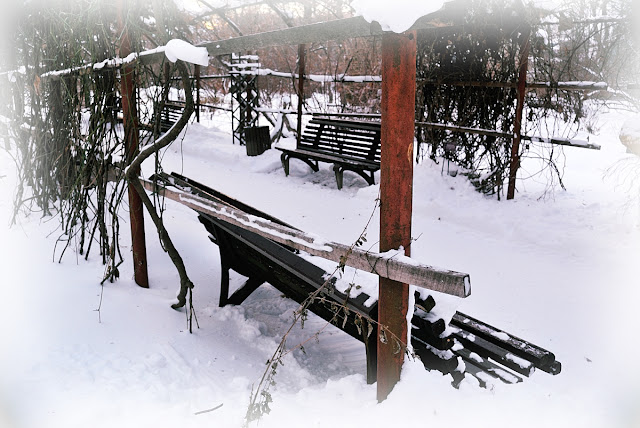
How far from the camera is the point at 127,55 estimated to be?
11.0 feet

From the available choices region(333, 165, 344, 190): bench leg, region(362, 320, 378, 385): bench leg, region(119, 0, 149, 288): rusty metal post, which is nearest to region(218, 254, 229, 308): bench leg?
region(119, 0, 149, 288): rusty metal post

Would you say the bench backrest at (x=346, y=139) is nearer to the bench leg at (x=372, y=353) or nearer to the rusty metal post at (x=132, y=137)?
the rusty metal post at (x=132, y=137)

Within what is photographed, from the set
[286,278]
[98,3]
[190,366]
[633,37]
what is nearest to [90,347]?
[190,366]

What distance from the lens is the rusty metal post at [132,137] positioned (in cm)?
334

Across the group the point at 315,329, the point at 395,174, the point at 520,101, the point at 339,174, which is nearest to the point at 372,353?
the point at 395,174

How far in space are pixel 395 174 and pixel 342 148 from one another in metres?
5.98

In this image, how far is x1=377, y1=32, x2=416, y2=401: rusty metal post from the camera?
6.78ft

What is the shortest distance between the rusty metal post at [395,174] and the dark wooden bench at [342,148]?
16.0 ft

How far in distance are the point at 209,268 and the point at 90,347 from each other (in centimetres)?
163

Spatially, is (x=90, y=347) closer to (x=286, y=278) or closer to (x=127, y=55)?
(x=286, y=278)

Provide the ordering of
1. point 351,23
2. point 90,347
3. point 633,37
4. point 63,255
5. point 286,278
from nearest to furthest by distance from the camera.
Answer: point 351,23 → point 90,347 → point 286,278 → point 63,255 → point 633,37

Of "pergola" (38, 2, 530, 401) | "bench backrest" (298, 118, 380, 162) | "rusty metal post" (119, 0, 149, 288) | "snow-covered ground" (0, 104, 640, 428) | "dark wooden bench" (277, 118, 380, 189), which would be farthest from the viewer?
"bench backrest" (298, 118, 380, 162)

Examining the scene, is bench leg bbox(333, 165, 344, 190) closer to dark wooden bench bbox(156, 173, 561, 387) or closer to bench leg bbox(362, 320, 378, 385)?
dark wooden bench bbox(156, 173, 561, 387)

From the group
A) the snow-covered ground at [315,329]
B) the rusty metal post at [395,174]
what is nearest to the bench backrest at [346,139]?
the snow-covered ground at [315,329]
